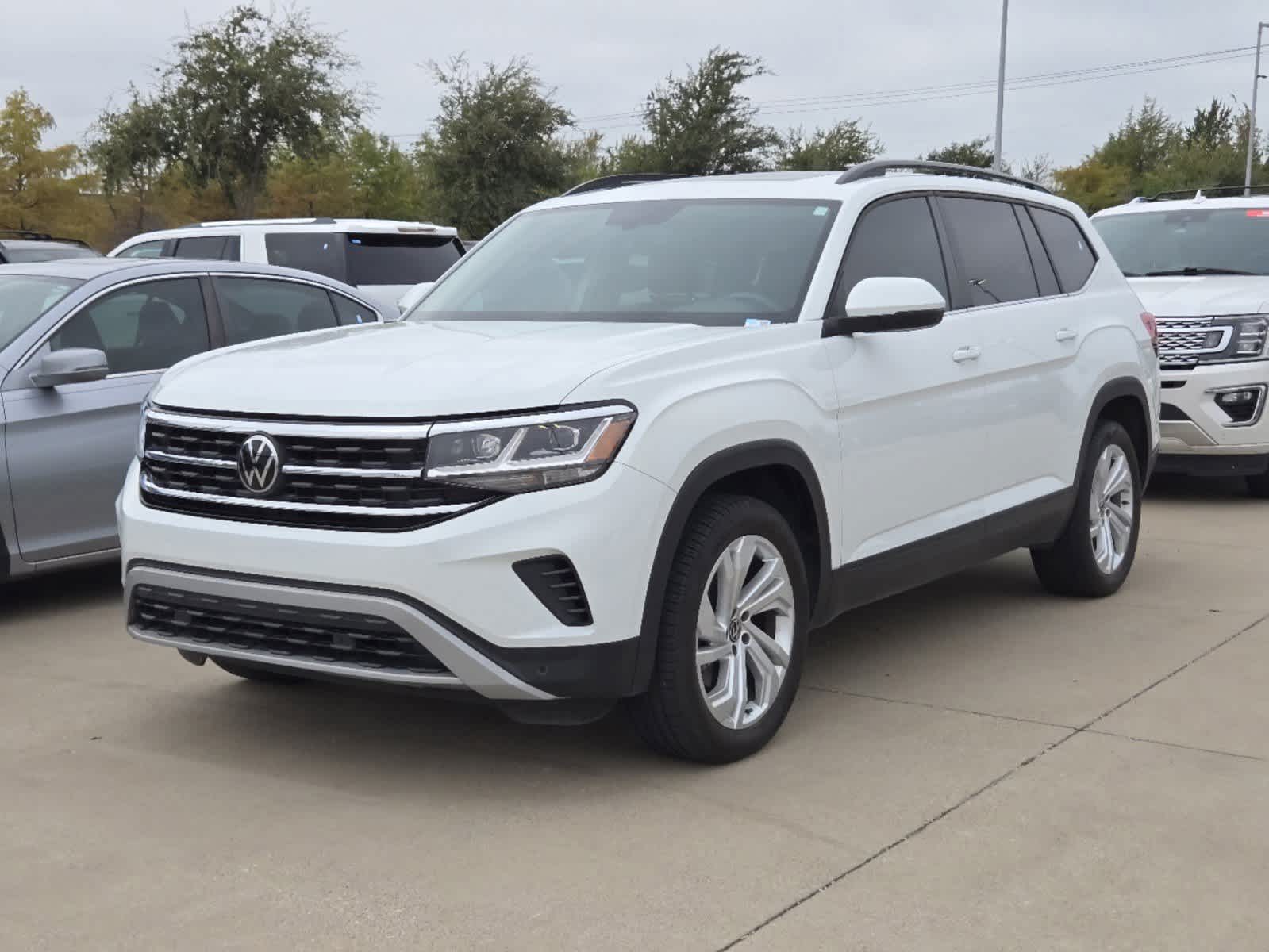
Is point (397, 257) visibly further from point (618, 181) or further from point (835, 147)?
point (835, 147)

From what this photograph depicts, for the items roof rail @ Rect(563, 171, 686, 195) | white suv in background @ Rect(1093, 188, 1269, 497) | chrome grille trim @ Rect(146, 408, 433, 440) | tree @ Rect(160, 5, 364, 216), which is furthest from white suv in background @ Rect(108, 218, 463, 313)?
tree @ Rect(160, 5, 364, 216)

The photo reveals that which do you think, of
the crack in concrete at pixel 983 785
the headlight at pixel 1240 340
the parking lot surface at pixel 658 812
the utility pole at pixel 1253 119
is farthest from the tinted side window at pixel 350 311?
the utility pole at pixel 1253 119

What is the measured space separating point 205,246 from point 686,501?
9955 mm

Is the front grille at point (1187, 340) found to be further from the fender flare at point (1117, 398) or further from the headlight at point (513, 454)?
the headlight at point (513, 454)

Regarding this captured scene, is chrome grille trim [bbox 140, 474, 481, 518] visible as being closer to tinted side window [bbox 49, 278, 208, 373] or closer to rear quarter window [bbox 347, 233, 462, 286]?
tinted side window [bbox 49, 278, 208, 373]

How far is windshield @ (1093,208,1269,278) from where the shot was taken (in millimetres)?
10711

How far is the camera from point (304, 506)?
14.0 ft

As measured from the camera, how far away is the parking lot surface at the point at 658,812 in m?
3.56

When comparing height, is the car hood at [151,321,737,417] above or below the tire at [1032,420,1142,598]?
above

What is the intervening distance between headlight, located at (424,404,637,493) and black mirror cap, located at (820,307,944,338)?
4.14 ft

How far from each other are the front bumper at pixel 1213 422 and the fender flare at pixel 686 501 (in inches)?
226

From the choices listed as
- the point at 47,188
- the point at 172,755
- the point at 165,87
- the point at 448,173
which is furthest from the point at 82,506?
the point at 47,188

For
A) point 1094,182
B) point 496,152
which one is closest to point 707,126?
point 496,152

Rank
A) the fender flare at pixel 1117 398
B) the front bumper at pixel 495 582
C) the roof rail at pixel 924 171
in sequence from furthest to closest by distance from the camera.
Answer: the fender flare at pixel 1117 398 → the roof rail at pixel 924 171 → the front bumper at pixel 495 582
